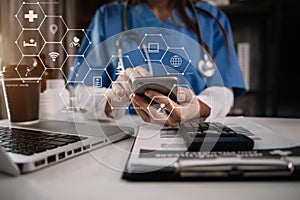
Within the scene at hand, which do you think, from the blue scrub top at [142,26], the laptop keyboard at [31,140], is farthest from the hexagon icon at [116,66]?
the laptop keyboard at [31,140]

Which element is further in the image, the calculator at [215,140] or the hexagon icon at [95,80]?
the hexagon icon at [95,80]

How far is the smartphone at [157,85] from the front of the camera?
38 cm

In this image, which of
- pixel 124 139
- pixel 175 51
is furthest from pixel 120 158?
pixel 175 51

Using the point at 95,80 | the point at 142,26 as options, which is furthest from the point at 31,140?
the point at 142,26

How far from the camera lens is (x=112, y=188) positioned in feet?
0.85

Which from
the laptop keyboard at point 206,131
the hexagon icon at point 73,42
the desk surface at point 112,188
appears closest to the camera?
the desk surface at point 112,188

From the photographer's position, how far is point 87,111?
51 centimetres

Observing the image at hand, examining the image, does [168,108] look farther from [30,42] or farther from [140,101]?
[30,42]

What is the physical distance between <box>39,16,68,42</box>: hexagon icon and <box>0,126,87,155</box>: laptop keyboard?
154mm

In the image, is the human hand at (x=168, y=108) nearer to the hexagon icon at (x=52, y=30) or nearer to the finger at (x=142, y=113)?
the finger at (x=142, y=113)

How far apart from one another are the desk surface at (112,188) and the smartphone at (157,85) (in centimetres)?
12

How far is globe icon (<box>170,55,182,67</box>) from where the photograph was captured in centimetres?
43

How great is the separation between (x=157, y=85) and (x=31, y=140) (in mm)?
179

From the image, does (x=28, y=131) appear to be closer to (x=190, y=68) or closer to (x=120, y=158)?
(x=120, y=158)
